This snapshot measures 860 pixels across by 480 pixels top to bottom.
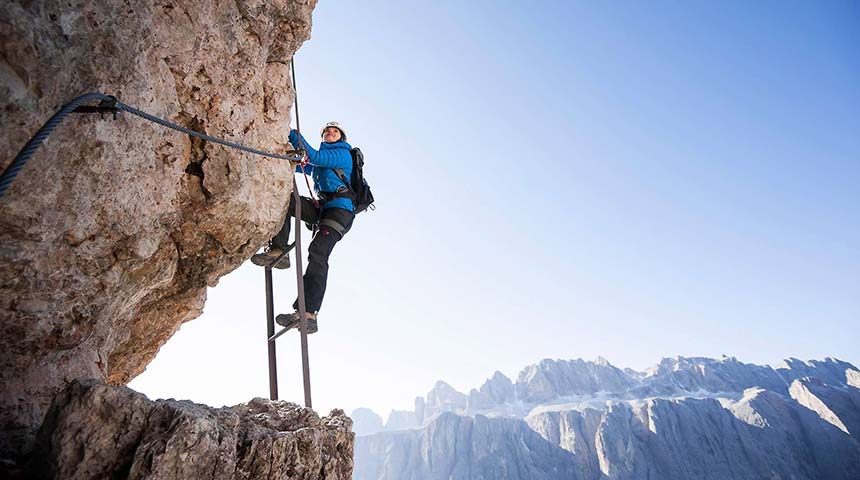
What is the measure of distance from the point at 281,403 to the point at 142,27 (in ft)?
12.2

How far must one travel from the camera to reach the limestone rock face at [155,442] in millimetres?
2666

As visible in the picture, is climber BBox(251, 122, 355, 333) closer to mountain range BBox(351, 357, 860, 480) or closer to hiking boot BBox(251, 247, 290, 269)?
hiking boot BBox(251, 247, 290, 269)

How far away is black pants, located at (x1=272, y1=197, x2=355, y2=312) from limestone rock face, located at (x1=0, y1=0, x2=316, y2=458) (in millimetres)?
795

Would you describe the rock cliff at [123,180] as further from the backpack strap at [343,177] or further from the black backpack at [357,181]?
the black backpack at [357,181]

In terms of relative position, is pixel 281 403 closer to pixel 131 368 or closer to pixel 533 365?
pixel 131 368

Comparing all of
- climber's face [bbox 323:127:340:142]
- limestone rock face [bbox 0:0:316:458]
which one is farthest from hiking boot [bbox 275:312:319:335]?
climber's face [bbox 323:127:340:142]

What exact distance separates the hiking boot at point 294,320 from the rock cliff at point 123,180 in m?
0.96

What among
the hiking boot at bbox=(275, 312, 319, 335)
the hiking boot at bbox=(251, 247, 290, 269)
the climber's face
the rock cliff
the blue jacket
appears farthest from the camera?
the climber's face

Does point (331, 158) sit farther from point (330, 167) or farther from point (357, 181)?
point (357, 181)

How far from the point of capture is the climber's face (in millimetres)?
7012

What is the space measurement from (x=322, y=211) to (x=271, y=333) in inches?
79.1

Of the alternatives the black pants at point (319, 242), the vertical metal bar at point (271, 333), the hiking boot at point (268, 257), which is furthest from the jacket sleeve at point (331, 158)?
the vertical metal bar at point (271, 333)

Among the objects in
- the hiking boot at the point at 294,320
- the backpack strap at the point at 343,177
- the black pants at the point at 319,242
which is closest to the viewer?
the hiking boot at the point at 294,320

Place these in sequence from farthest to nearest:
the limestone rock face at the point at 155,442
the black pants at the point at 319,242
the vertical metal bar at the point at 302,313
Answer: the black pants at the point at 319,242 < the vertical metal bar at the point at 302,313 < the limestone rock face at the point at 155,442
